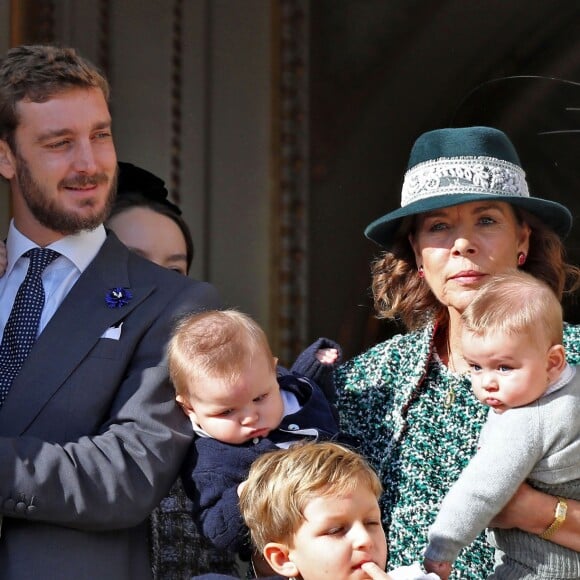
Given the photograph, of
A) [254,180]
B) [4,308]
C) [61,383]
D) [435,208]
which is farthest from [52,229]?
[254,180]

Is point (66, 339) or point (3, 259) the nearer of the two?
point (66, 339)

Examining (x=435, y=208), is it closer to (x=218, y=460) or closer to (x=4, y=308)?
(x=218, y=460)

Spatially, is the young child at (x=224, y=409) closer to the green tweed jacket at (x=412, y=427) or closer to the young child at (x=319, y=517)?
the young child at (x=319, y=517)

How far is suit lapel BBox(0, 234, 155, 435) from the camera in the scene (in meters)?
3.02

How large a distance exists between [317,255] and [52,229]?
1810mm

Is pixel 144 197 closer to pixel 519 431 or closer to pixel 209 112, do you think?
pixel 209 112

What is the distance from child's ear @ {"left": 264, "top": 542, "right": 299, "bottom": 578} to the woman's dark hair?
5.02 ft

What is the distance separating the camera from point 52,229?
332 cm

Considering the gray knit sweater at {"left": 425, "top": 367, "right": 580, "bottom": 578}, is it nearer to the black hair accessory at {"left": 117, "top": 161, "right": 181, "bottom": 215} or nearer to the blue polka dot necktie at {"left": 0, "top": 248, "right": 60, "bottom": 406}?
the blue polka dot necktie at {"left": 0, "top": 248, "right": 60, "bottom": 406}

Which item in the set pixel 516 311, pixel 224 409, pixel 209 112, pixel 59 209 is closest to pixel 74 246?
pixel 59 209

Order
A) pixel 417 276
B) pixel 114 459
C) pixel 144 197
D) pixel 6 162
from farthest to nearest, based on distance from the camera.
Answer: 1. pixel 144 197
2. pixel 417 276
3. pixel 6 162
4. pixel 114 459

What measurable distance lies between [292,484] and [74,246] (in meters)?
0.99

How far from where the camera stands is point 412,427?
3.32 metres

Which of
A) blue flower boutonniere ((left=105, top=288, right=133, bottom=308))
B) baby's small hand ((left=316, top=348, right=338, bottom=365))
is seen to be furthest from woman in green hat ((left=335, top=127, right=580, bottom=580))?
blue flower boutonniere ((left=105, top=288, right=133, bottom=308))
